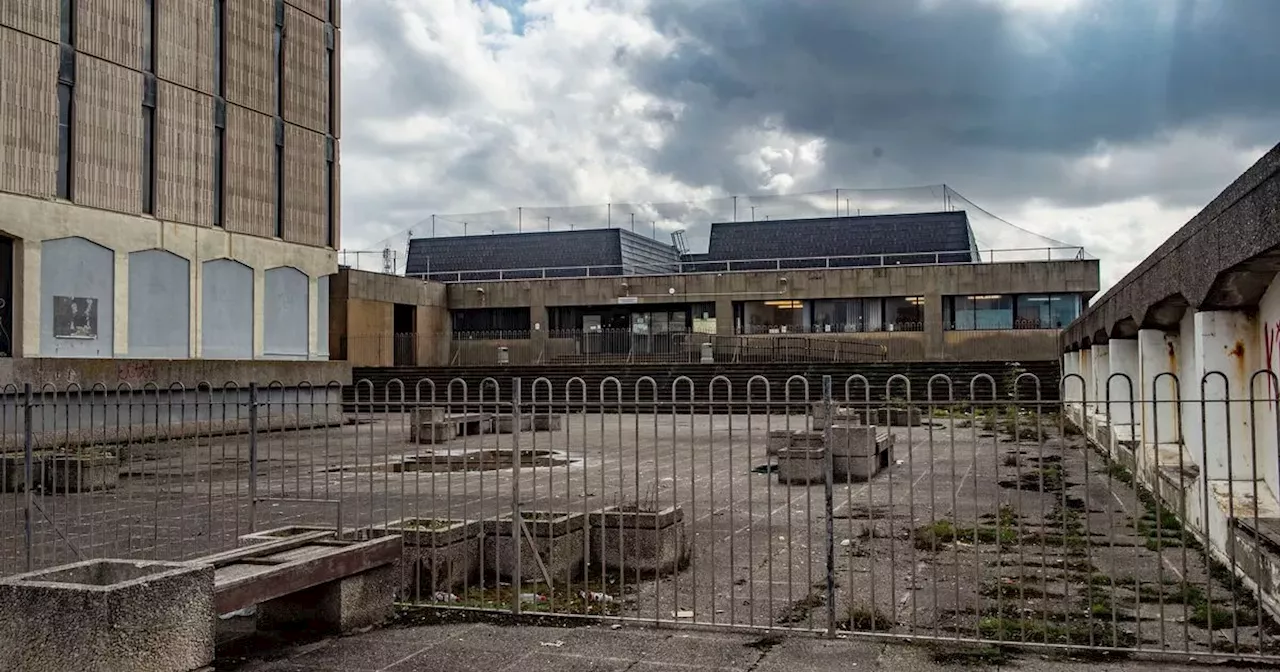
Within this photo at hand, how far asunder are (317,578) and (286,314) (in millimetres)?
24956

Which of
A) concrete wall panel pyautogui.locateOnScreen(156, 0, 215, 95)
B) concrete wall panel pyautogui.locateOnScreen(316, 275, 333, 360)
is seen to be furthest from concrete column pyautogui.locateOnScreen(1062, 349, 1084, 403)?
concrete wall panel pyautogui.locateOnScreen(156, 0, 215, 95)

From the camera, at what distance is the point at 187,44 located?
2678cm

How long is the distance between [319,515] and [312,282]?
19271mm

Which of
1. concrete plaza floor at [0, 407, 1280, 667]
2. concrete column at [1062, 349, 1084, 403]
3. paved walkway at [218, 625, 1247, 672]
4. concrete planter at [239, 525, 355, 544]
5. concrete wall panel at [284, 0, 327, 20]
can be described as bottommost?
paved walkway at [218, 625, 1247, 672]

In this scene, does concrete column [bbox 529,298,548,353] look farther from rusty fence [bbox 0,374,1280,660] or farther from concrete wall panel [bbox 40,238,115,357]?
rusty fence [bbox 0,374,1280,660]

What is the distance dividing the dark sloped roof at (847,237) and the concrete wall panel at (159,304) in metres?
34.9

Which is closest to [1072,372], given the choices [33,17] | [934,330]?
[934,330]

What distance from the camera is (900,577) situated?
9.20m

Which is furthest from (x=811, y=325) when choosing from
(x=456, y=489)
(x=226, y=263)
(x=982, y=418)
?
(x=456, y=489)

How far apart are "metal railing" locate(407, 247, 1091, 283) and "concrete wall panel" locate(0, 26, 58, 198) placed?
32026 mm

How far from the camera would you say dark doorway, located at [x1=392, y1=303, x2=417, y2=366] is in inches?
1886

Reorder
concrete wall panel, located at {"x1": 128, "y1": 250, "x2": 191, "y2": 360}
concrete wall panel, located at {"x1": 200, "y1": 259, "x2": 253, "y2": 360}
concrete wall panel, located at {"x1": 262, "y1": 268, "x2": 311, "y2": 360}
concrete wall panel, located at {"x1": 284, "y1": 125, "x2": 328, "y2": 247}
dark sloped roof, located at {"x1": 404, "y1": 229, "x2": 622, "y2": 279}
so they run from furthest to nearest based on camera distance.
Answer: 1. dark sloped roof, located at {"x1": 404, "y1": 229, "x2": 622, "y2": 279}
2. concrete wall panel, located at {"x1": 284, "y1": 125, "x2": 328, "y2": 247}
3. concrete wall panel, located at {"x1": 262, "y1": 268, "x2": 311, "y2": 360}
4. concrete wall panel, located at {"x1": 200, "y1": 259, "x2": 253, "y2": 360}
5. concrete wall panel, located at {"x1": 128, "y1": 250, "x2": 191, "y2": 360}

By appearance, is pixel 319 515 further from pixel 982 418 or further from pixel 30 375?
pixel 982 418

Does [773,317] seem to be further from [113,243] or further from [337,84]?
[113,243]
